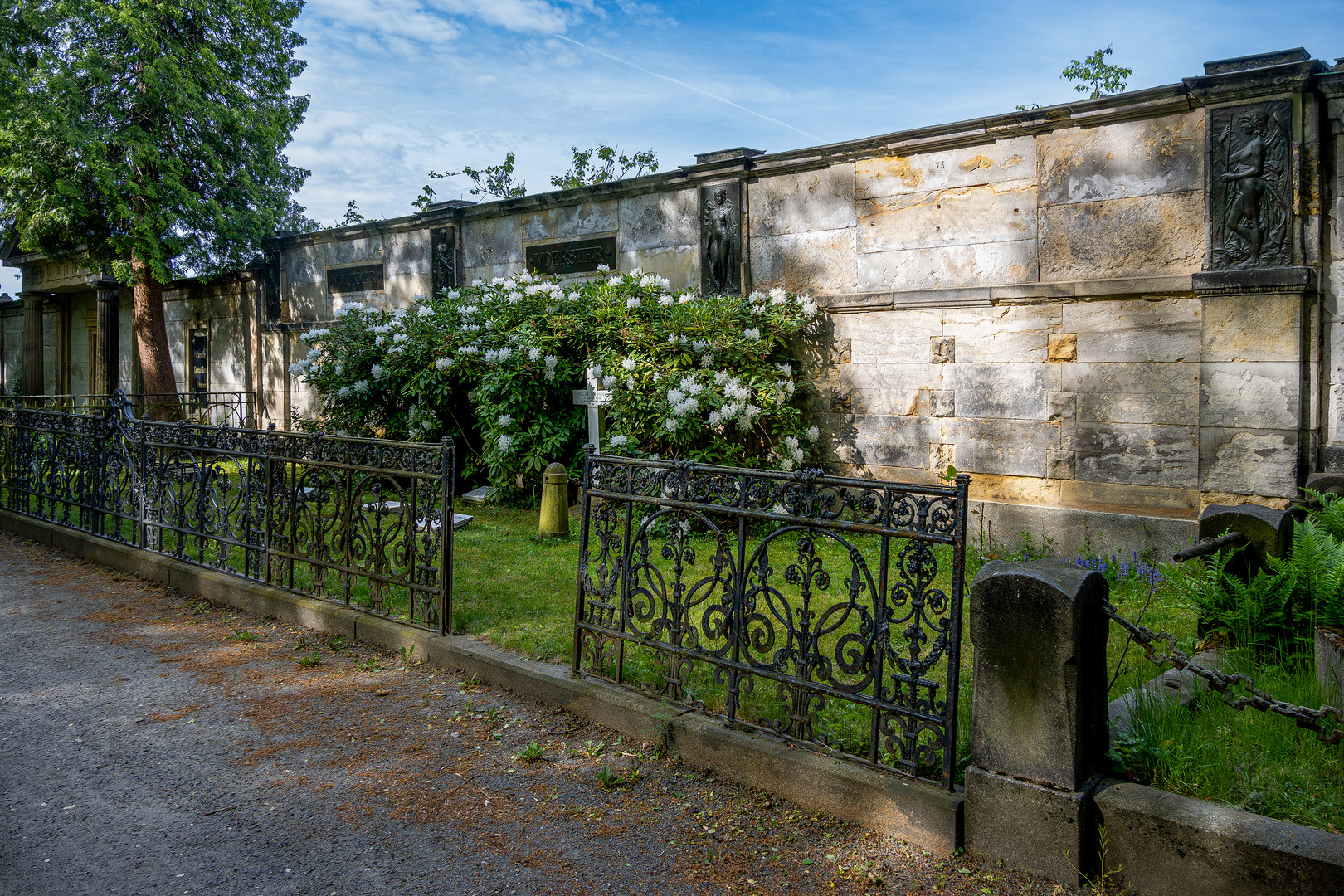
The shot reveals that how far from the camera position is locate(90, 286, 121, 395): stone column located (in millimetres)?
19938

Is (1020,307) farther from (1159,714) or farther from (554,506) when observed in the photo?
(1159,714)

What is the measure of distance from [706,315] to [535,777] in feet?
20.6

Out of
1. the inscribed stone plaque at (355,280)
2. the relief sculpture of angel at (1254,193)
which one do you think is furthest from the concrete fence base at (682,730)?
the inscribed stone plaque at (355,280)

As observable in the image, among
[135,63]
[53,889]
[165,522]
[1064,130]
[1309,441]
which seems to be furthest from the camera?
[135,63]

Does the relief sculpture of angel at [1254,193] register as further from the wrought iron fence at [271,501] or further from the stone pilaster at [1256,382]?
the wrought iron fence at [271,501]

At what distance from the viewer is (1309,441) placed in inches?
259

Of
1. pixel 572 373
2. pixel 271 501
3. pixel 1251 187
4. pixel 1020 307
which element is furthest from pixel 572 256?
pixel 1251 187

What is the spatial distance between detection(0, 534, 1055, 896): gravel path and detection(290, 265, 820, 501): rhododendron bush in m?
4.61

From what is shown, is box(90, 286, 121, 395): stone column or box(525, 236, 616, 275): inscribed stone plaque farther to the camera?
box(90, 286, 121, 395): stone column

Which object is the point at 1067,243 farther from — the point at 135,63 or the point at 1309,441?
the point at 135,63

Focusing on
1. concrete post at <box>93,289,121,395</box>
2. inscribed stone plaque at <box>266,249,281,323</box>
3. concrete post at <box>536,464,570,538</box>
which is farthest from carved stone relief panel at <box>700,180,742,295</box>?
concrete post at <box>93,289,121,395</box>

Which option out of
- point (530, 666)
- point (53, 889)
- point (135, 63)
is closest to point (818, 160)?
Result: point (530, 666)

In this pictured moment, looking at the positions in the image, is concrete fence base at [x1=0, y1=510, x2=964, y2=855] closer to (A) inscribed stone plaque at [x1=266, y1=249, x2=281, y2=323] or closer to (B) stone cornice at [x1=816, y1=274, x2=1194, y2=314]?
(B) stone cornice at [x1=816, y1=274, x2=1194, y2=314]

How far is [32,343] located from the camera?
79.2ft
